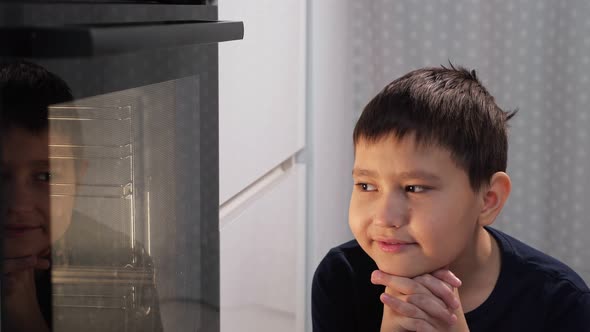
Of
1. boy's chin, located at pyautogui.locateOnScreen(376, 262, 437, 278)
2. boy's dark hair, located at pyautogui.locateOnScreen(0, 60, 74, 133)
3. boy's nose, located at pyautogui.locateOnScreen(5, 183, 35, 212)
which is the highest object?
boy's dark hair, located at pyautogui.locateOnScreen(0, 60, 74, 133)

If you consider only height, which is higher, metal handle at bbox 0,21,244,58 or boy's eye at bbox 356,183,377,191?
metal handle at bbox 0,21,244,58

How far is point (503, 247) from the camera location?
1.34 meters

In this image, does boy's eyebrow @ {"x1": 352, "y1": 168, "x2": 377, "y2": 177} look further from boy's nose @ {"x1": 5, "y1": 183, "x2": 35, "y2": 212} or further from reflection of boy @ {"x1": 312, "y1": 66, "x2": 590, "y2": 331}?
boy's nose @ {"x1": 5, "y1": 183, "x2": 35, "y2": 212}

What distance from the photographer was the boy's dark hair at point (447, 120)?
1.14 m

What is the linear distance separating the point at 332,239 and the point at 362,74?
499 mm

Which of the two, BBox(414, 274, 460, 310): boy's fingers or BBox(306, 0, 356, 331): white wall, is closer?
BBox(414, 274, 460, 310): boy's fingers

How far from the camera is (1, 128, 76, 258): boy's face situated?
0.54 meters

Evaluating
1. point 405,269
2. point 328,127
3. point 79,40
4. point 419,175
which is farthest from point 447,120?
point 328,127

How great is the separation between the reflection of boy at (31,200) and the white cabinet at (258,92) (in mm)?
567

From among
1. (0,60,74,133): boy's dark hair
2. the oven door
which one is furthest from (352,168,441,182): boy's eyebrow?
(0,60,74,133): boy's dark hair

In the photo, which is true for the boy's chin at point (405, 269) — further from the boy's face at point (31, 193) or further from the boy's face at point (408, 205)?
the boy's face at point (31, 193)

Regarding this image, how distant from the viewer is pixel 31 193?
572 mm

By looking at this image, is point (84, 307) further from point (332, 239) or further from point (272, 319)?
point (332, 239)

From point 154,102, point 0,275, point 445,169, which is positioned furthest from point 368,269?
point 0,275
